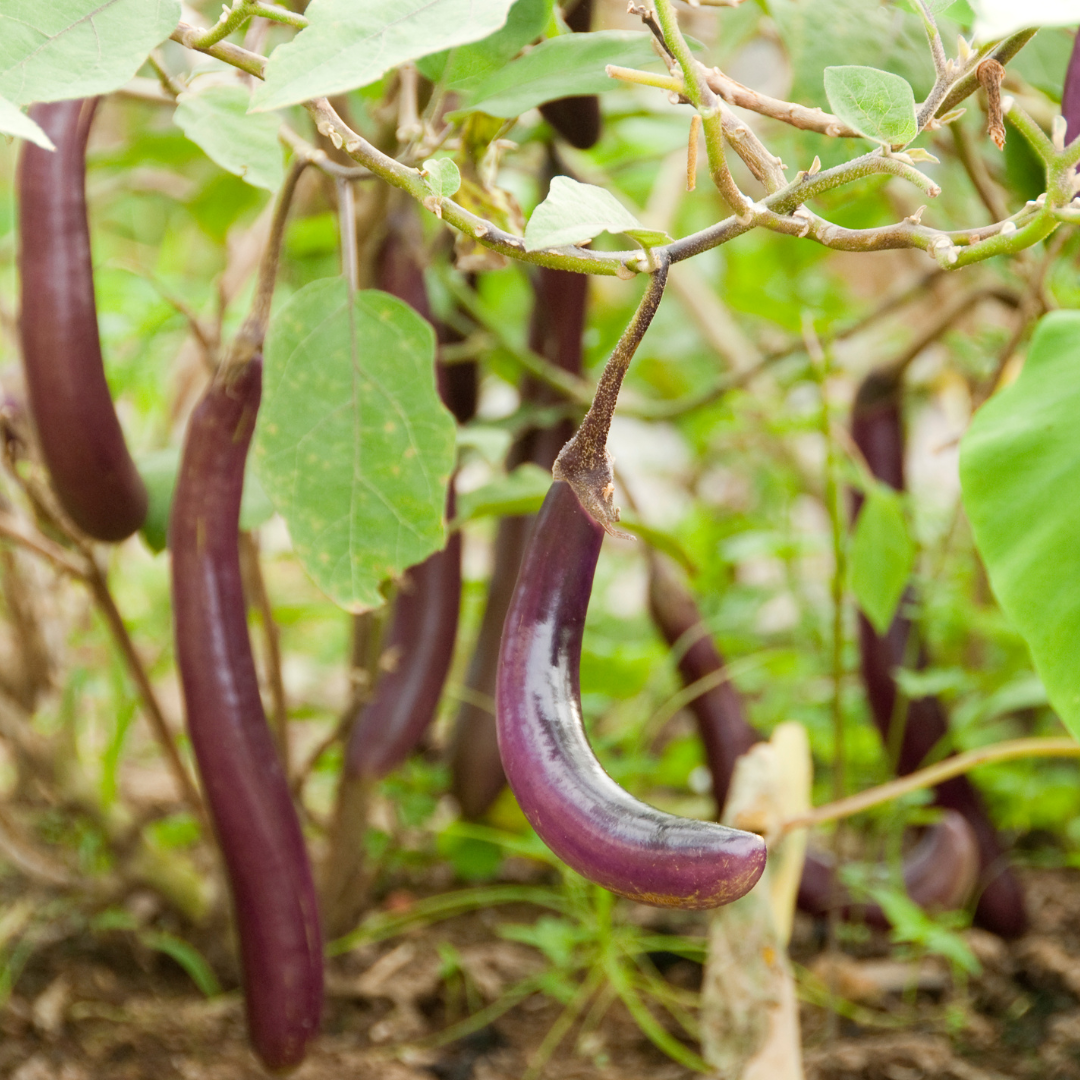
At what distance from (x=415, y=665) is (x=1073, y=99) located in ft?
1.34

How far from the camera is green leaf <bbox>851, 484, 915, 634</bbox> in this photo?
0.59 m

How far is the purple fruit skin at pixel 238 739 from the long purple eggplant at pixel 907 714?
1.44 ft

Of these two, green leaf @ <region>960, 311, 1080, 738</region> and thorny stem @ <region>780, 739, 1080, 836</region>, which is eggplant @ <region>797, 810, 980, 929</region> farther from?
green leaf @ <region>960, 311, 1080, 738</region>

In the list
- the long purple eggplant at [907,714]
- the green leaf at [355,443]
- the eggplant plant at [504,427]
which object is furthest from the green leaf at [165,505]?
the long purple eggplant at [907,714]

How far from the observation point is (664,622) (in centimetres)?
71

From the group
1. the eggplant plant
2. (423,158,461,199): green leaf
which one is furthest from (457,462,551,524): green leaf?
(423,158,461,199): green leaf

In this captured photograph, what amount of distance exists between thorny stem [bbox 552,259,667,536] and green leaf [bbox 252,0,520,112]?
0.27ft

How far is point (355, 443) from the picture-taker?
0.39 meters

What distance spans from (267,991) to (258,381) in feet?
0.85

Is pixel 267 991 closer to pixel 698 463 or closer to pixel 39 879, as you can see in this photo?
pixel 39 879

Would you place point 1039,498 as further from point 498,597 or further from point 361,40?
point 498,597

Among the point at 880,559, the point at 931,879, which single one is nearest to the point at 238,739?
the point at 880,559

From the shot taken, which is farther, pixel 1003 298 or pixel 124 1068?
pixel 1003 298

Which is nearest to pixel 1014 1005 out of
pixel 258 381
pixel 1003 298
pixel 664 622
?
pixel 664 622
